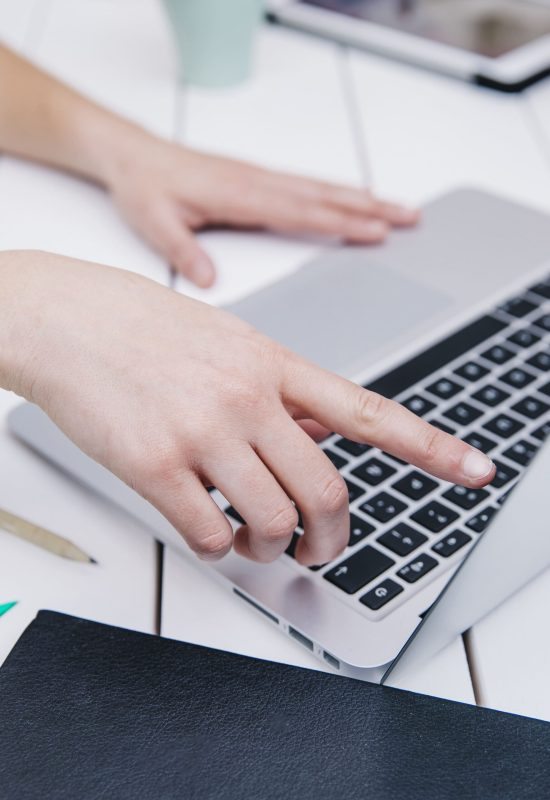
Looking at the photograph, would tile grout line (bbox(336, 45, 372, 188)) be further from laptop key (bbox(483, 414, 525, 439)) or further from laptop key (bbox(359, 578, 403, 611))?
laptop key (bbox(359, 578, 403, 611))

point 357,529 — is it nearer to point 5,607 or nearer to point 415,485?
point 415,485

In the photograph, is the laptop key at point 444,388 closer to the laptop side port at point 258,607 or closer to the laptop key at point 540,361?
the laptop key at point 540,361

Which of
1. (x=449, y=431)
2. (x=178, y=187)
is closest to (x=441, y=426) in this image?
(x=449, y=431)

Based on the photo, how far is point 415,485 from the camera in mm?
461

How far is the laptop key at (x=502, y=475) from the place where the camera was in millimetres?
466

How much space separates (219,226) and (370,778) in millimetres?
488

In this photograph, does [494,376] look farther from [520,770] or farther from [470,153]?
[470,153]

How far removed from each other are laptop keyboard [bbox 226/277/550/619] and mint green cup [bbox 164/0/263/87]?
41cm

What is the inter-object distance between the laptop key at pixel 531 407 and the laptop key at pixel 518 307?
0.29 feet

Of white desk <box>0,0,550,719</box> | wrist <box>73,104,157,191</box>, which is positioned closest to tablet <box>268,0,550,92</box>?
white desk <box>0,0,550,719</box>

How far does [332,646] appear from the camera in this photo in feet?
1.27

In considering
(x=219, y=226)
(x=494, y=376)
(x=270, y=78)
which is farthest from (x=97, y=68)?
(x=494, y=376)

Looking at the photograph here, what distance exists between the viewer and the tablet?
945 millimetres

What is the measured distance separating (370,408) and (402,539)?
63 mm
